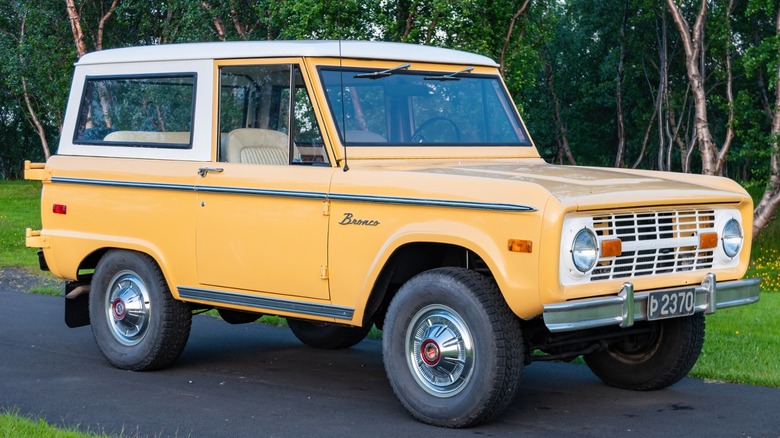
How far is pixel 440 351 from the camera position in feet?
20.7

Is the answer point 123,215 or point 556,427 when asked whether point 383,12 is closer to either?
point 123,215

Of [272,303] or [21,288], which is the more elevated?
[272,303]

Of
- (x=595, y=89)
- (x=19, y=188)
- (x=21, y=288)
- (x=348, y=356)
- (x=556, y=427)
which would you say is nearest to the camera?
(x=556, y=427)

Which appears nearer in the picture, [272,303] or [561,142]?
[272,303]

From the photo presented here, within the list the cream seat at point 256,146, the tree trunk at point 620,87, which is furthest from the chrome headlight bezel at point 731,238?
the tree trunk at point 620,87

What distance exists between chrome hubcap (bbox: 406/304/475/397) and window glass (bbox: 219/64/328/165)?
4.11 feet

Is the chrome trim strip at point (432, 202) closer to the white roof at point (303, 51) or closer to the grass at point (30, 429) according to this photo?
the white roof at point (303, 51)

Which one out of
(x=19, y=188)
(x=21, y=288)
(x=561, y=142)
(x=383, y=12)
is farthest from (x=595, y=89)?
(x=21, y=288)

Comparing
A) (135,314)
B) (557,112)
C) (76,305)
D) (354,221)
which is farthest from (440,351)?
(557,112)

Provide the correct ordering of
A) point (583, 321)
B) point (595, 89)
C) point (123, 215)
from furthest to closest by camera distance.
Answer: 1. point (595, 89)
2. point (123, 215)
3. point (583, 321)

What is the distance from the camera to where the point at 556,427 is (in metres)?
6.32

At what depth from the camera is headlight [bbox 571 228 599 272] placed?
590cm

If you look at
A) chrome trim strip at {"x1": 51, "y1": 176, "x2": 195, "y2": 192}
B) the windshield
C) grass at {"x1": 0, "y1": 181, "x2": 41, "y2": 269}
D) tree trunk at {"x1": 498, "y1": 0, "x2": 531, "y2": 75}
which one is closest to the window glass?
the windshield

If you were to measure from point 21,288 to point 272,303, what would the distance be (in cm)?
672
